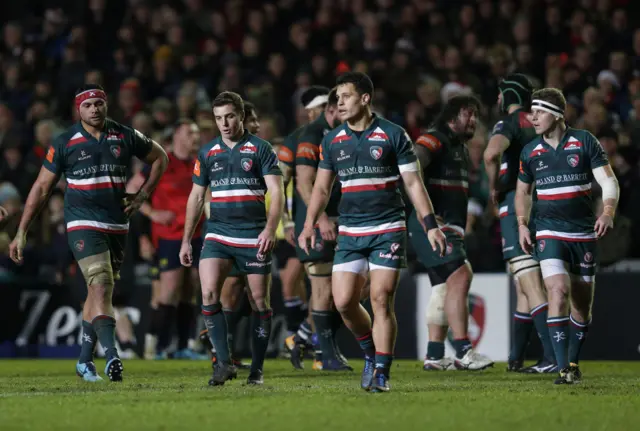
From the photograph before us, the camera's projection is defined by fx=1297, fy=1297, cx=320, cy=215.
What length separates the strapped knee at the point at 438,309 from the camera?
40.8 ft

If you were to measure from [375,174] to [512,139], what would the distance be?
2.94 meters

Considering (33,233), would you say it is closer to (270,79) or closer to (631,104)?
(270,79)

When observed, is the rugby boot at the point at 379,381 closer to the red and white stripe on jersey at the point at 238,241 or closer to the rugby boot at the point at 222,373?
the rugby boot at the point at 222,373

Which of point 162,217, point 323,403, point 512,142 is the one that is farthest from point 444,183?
point 323,403

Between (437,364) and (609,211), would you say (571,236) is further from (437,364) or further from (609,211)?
(437,364)

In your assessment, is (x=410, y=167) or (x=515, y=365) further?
(x=515, y=365)

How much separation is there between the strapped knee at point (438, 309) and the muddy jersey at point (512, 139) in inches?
44.3

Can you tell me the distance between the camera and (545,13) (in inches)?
804

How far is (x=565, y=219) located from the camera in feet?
33.5

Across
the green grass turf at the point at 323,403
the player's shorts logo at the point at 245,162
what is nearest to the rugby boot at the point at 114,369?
the green grass turf at the point at 323,403

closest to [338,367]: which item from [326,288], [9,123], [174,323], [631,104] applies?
[326,288]

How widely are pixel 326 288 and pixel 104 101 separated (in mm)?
2855

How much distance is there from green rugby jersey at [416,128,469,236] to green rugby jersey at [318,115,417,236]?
2.73 meters

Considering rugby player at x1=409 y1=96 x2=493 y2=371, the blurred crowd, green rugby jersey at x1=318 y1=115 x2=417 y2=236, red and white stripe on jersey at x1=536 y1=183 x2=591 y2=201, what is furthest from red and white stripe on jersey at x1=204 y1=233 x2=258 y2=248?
the blurred crowd
